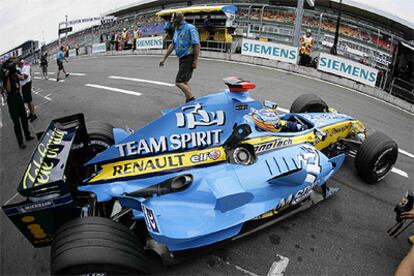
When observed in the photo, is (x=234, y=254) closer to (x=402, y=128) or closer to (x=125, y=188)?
(x=125, y=188)

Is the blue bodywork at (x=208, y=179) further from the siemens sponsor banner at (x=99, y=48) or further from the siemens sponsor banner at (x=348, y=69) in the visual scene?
the siemens sponsor banner at (x=99, y=48)

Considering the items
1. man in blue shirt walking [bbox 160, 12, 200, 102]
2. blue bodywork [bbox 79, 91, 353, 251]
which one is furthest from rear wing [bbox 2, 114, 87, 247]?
man in blue shirt walking [bbox 160, 12, 200, 102]

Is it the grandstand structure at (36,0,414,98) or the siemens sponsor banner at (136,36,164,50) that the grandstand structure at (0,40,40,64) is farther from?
the siemens sponsor banner at (136,36,164,50)

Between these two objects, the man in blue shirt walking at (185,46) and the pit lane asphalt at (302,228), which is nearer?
the pit lane asphalt at (302,228)

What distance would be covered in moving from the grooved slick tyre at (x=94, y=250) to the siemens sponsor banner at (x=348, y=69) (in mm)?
10923

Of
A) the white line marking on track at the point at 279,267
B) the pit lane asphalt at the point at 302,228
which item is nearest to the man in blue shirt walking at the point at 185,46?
the pit lane asphalt at the point at 302,228

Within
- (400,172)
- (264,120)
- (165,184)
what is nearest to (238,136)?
(264,120)

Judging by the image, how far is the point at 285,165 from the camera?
3.36 m

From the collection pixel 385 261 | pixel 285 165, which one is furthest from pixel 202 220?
pixel 385 261

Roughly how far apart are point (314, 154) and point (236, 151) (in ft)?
3.37

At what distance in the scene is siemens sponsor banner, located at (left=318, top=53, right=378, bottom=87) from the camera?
35.1 ft

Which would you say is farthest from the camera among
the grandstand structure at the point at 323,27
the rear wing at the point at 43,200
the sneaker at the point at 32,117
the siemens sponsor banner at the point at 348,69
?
the grandstand structure at the point at 323,27

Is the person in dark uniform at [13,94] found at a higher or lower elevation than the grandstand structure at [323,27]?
lower

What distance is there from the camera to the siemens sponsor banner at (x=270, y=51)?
1264cm
